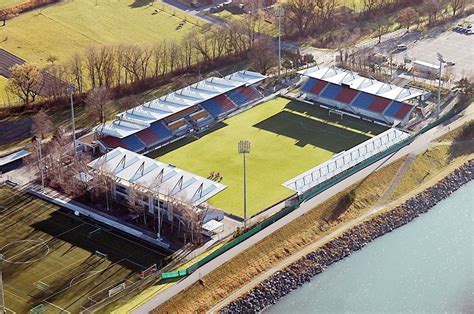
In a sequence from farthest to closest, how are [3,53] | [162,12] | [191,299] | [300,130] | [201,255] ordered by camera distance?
[162,12], [3,53], [300,130], [201,255], [191,299]

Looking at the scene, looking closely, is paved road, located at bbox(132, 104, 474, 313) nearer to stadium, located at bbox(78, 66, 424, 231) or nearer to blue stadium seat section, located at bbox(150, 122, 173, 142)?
stadium, located at bbox(78, 66, 424, 231)

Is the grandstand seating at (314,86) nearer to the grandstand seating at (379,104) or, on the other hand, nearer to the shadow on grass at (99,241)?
the grandstand seating at (379,104)

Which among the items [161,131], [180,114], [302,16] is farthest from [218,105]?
[302,16]

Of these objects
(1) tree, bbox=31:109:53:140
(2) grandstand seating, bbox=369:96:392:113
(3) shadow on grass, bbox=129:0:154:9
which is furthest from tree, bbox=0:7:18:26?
(2) grandstand seating, bbox=369:96:392:113

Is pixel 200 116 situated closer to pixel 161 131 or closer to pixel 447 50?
pixel 161 131

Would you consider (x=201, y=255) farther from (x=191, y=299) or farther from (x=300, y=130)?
(x=300, y=130)

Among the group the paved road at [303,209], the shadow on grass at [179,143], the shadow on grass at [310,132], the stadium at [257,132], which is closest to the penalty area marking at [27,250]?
the stadium at [257,132]

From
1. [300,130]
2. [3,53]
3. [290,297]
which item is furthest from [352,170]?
[3,53]
